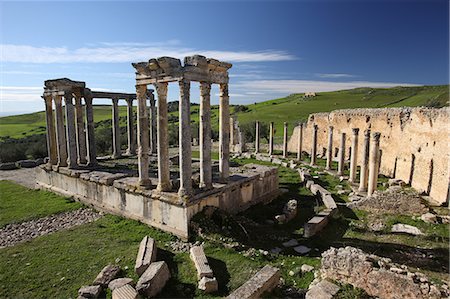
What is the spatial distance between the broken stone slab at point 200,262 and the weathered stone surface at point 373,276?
9.69ft

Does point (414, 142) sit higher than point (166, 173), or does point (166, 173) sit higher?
point (414, 142)

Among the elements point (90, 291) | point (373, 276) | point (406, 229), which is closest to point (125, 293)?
point (90, 291)

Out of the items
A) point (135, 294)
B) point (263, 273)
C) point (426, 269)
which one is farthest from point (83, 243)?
point (426, 269)

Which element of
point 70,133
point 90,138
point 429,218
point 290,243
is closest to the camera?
point 290,243

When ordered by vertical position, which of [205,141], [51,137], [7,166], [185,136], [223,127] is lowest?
[7,166]

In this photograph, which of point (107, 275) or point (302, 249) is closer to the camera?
point (107, 275)

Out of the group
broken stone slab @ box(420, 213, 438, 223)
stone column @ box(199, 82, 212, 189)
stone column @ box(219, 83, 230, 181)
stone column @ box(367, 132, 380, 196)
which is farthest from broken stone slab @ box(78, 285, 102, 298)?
stone column @ box(367, 132, 380, 196)

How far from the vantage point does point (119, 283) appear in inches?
292

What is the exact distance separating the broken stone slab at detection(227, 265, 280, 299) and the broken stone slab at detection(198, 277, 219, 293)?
2.27 feet

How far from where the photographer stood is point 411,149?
19.5 meters

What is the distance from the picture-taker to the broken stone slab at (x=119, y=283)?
7319 mm

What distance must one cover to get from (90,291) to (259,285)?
4037 mm

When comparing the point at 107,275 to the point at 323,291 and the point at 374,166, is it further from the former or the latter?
the point at 374,166

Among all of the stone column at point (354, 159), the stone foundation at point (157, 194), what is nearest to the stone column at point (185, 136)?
the stone foundation at point (157, 194)
